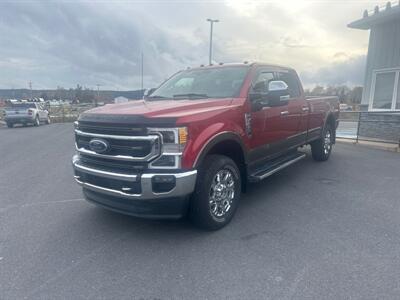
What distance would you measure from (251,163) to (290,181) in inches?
71.4

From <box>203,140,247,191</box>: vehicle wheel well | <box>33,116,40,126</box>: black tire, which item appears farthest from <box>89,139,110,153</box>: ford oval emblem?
<box>33,116,40,126</box>: black tire

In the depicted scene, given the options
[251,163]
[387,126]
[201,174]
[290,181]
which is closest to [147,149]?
[201,174]

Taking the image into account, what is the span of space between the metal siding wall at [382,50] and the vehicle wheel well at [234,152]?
9092 millimetres

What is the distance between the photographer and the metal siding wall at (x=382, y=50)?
1052cm

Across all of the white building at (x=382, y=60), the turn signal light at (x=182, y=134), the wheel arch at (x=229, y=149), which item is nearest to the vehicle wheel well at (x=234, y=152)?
the wheel arch at (x=229, y=149)

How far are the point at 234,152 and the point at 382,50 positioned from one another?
9.59m

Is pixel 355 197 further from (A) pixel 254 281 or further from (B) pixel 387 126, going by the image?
(B) pixel 387 126

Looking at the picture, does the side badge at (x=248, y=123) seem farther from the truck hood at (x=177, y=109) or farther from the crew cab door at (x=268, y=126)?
the truck hood at (x=177, y=109)

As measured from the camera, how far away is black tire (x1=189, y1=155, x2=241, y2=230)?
364cm

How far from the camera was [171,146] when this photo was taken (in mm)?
3334

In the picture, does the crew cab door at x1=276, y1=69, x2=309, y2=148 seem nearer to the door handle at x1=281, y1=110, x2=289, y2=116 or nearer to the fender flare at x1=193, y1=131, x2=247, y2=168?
the door handle at x1=281, y1=110, x2=289, y2=116

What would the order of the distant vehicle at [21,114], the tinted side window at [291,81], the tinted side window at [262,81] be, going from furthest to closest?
the distant vehicle at [21,114], the tinted side window at [291,81], the tinted side window at [262,81]

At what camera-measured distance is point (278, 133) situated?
17.0ft

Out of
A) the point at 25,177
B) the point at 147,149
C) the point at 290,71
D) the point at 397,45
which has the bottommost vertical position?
the point at 25,177
